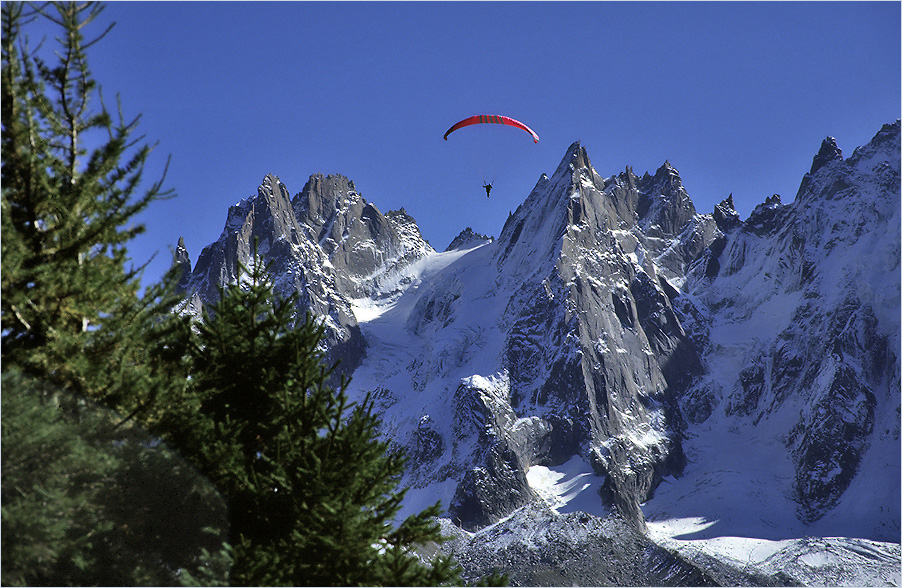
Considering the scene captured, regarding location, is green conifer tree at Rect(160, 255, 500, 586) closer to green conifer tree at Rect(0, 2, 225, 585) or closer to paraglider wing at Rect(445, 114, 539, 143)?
green conifer tree at Rect(0, 2, 225, 585)

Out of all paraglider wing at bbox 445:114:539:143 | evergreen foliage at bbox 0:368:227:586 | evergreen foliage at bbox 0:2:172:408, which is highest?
paraglider wing at bbox 445:114:539:143

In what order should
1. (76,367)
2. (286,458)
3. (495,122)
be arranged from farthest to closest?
(495,122) < (286,458) < (76,367)

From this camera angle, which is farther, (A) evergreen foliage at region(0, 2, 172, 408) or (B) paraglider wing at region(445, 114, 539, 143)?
(B) paraglider wing at region(445, 114, 539, 143)

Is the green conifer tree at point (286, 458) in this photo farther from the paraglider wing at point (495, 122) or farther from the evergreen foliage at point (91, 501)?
the paraglider wing at point (495, 122)

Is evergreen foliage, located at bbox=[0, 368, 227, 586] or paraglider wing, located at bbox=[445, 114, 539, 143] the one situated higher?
paraglider wing, located at bbox=[445, 114, 539, 143]

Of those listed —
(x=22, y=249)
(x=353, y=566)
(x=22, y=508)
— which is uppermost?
(x=22, y=249)

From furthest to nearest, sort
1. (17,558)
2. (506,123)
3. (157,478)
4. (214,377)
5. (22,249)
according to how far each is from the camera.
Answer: (506,123) < (214,377) < (157,478) < (22,249) < (17,558)

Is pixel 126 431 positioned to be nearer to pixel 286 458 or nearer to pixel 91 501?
pixel 91 501

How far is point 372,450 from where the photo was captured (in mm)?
→ 15188

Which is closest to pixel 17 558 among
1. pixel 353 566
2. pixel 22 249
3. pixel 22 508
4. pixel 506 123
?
pixel 22 508

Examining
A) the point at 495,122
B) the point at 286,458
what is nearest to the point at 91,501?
the point at 286,458

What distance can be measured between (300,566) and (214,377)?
12.6 feet

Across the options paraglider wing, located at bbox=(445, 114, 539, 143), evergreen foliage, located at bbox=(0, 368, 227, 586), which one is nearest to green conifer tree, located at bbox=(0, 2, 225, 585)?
evergreen foliage, located at bbox=(0, 368, 227, 586)

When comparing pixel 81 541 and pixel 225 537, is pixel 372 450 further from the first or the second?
pixel 81 541
